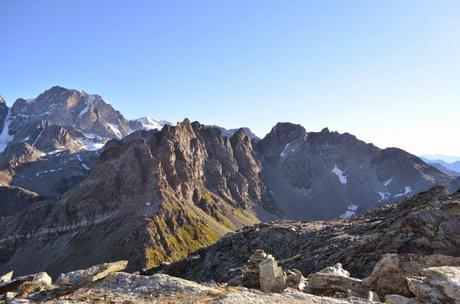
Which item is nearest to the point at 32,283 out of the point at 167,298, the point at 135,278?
the point at 135,278

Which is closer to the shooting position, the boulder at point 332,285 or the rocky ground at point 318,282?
the rocky ground at point 318,282

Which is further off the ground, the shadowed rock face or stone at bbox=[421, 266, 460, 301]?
stone at bbox=[421, 266, 460, 301]

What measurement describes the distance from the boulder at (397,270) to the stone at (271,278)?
534 centimetres

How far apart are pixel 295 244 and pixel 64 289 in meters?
63.4

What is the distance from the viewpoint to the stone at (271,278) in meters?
25.1

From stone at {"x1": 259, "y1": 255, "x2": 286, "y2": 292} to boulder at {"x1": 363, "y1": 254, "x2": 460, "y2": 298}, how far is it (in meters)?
5.34

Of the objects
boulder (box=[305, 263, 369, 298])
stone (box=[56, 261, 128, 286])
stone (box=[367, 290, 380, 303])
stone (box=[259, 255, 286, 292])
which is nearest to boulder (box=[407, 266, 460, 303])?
stone (box=[367, 290, 380, 303])

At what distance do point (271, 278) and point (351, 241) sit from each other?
34735 millimetres

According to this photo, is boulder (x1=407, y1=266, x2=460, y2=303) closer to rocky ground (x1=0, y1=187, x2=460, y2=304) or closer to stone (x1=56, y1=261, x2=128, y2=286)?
rocky ground (x1=0, y1=187, x2=460, y2=304)

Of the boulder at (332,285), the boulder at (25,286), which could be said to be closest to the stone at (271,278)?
the boulder at (332,285)

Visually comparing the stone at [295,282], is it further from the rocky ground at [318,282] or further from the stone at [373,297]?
the stone at [373,297]

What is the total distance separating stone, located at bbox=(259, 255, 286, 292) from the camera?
25133 millimetres

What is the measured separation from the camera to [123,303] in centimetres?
1975

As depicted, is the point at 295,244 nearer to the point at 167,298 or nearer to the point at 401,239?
the point at 401,239
